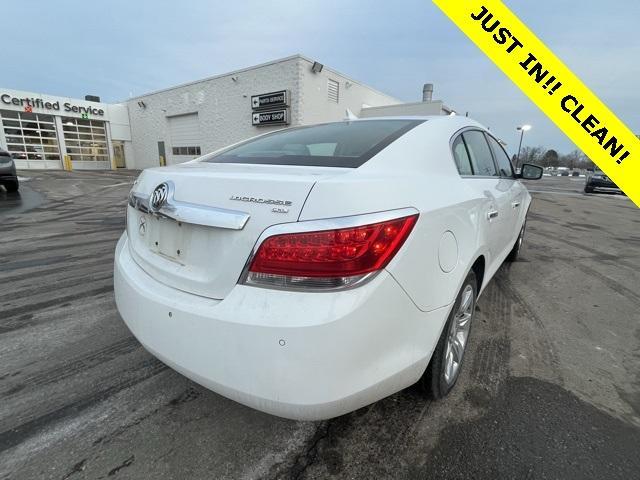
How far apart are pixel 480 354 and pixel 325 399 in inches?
68.6

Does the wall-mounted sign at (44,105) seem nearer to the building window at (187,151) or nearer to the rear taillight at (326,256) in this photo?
the building window at (187,151)

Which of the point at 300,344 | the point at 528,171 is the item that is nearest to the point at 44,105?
the point at 528,171

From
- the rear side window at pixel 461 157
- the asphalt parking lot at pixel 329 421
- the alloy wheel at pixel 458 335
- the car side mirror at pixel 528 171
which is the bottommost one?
the asphalt parking lot at pixel 329 421

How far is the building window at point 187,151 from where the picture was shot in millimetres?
23550

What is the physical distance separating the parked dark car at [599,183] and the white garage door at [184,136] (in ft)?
81.0

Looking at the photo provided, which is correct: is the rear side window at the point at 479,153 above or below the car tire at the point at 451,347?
above

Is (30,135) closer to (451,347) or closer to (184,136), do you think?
(184,136)

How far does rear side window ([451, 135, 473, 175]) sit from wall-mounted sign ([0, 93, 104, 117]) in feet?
104

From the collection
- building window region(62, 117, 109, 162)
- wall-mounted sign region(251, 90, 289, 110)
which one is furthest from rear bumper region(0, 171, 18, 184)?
building window region(62, 117, 109, 162)

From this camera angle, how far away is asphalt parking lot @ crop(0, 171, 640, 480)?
155 cm

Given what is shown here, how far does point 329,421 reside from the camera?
184cm

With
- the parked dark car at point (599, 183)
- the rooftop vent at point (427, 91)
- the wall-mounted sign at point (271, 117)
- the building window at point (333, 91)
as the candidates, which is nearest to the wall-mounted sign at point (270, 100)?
the wall-mounted sign at point (271, 117)

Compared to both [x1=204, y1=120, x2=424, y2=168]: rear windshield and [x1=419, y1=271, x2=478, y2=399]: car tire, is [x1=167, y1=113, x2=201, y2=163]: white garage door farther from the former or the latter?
[x1=419, y1=271, x2=478, y2=399]: car tire

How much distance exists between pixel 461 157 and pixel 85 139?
3336 centimetres
